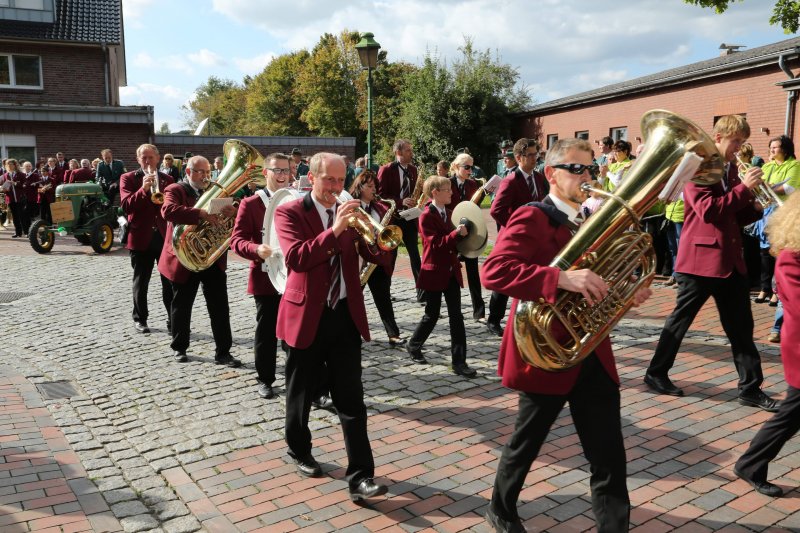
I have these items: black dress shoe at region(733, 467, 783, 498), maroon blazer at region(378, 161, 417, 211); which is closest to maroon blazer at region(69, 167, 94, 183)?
maroon blazer at region(378, 161, 417, 211)

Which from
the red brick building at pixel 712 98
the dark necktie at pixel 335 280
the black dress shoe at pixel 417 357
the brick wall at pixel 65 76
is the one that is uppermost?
the brick wall at pixel 65 76

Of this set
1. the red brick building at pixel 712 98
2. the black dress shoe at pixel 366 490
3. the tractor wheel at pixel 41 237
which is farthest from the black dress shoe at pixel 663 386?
the tractor wheel at pixel 41 237

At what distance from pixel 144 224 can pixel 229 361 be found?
7.21 feet

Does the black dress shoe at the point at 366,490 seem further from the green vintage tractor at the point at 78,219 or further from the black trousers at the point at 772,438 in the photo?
the green vintage tractor at the point at 78,219

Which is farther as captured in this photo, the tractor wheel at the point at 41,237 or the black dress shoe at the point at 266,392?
the tractor wheel at the point at 41,237

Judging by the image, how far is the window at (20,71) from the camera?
25678 millimetres

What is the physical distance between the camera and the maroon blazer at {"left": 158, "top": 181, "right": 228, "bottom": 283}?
21.6 feet

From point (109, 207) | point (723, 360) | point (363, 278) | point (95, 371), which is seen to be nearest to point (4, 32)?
point (109, 207)

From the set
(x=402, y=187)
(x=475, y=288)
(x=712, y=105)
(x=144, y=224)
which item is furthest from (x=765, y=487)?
(x=712, y=105)

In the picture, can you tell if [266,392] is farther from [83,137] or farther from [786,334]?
[83,137]

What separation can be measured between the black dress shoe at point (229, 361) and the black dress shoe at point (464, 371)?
86.0 inches

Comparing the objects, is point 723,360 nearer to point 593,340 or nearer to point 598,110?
point 593,340

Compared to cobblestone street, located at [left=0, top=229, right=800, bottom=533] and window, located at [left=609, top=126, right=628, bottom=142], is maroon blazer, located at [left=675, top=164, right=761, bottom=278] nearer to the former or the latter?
cobblestone street, located at [left=0, top=229, right=800, bottom=533]

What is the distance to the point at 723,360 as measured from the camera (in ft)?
21.4
